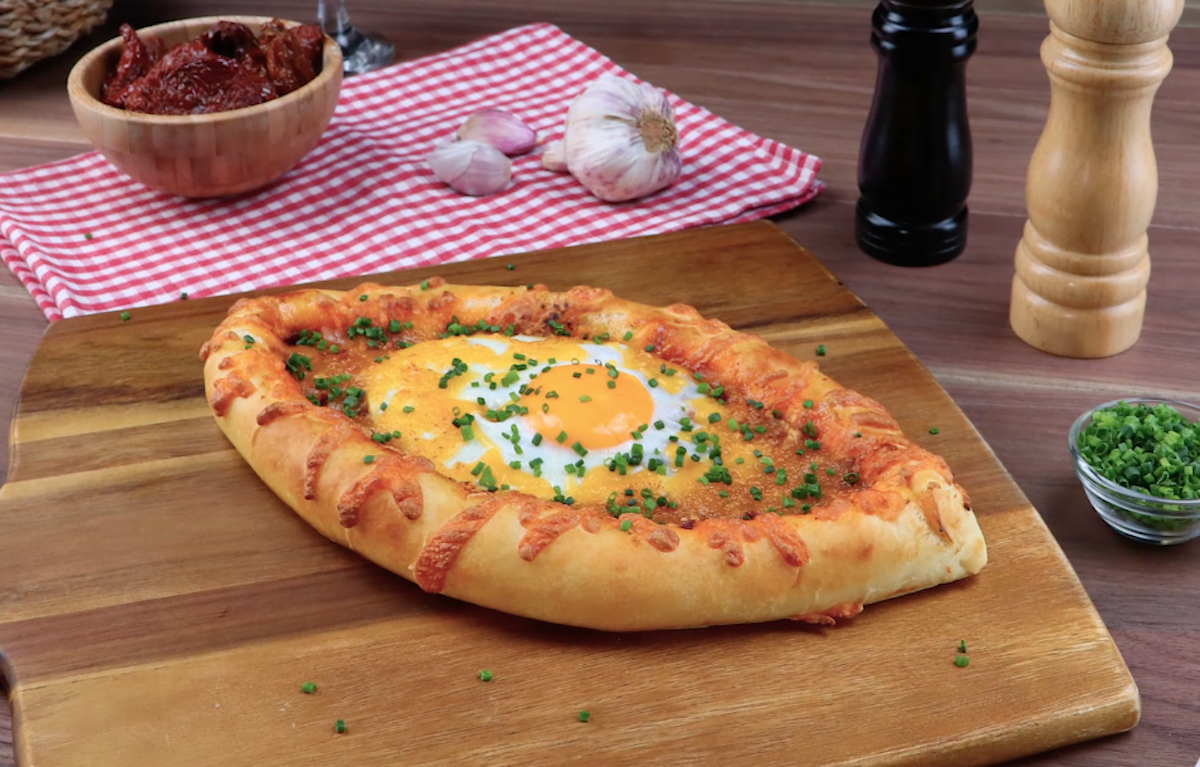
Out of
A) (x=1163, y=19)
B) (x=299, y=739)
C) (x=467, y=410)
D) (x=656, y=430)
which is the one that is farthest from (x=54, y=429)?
(x=1163, y=19)

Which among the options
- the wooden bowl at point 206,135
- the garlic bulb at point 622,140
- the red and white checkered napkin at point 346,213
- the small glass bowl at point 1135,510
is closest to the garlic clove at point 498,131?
the red and white checkered napkin at point 346,213

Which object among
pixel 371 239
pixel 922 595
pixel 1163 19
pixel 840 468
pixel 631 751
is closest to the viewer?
pixel 631 751

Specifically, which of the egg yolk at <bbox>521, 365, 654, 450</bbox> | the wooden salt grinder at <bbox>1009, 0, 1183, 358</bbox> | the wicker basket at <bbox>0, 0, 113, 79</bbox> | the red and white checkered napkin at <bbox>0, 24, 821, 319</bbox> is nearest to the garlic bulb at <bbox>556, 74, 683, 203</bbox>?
the red and white checkered napkin at <bbox>0, 24, 821, 319</bbox>

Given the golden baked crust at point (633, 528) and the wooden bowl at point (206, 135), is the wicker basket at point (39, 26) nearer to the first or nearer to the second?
the wooden bowl at point (206, 135)

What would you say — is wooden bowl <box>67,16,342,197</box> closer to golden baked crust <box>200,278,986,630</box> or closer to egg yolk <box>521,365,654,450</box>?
golden baked crust <box>200,278,986,630</box>

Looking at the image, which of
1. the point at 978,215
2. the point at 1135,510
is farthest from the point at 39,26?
the point at 1135,510

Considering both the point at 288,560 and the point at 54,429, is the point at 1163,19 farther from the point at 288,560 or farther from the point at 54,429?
the point at 54,429
